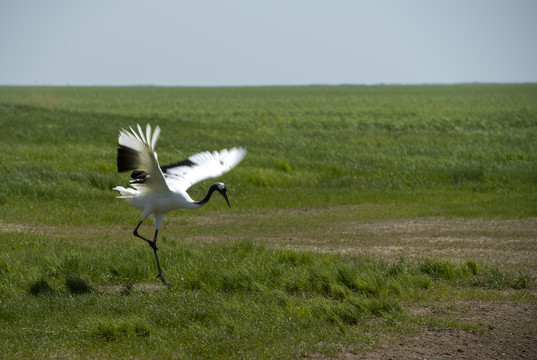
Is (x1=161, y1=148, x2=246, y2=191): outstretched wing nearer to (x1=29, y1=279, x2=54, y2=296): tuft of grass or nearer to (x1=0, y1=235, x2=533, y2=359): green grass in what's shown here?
(x1=0, y1=235, x2=533, y2=359): green grass

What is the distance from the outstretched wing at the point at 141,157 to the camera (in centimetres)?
743

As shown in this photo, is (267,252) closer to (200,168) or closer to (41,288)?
(200,168)

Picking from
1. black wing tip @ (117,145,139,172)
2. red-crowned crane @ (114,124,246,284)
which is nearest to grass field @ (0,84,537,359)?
red-crowned crane @ (114,124,246,284)

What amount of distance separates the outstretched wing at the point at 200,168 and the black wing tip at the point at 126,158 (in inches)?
70.3

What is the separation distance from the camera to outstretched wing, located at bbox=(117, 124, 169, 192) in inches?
293

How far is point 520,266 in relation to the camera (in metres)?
9.30

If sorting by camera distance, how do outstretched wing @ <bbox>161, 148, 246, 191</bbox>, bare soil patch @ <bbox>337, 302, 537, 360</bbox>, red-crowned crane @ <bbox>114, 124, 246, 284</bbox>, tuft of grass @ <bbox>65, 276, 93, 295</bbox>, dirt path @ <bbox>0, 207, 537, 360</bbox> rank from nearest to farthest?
bare soil patch @ <bbox>337, 302, 537, 360</bbox>
dirt path @ <bbox>0, 207, 537, 360</bbox>
red-crowned crane @ <bbox>114, 124, 246, 284</bbox>
tuft of grass @ <bbox>65, 276, 93, 295</bbox>
outstretched wing @ <bbox>161, 148, 246, 191</bbox>

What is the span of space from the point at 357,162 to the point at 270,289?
1237 centimetres

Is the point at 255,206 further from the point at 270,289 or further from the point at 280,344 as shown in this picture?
the point at 280,344

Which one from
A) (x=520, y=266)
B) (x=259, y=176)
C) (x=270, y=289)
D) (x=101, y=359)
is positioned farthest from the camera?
(x=259, y=176)

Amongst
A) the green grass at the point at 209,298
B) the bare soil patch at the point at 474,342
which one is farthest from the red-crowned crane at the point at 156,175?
the bare soil patch at the point at 474,342

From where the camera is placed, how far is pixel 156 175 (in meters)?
8.45

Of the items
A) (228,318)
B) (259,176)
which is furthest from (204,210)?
(228,318)

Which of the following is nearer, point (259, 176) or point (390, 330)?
point (390, 330)
